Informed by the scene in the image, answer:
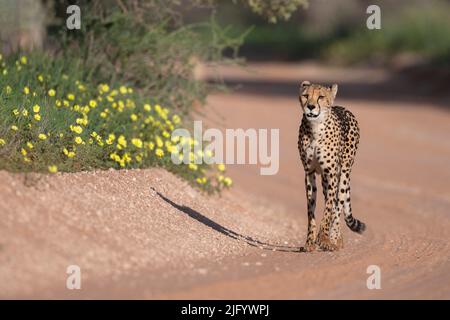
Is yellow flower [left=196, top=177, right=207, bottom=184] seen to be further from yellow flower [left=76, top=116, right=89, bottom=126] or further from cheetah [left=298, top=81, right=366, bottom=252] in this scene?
cheetah [left=298, top=81, right=366, bottom=252]

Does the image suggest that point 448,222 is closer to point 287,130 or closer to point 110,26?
point 110,26

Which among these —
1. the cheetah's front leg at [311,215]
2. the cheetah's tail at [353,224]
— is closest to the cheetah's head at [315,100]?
the cheetah's front leg at [311,215]

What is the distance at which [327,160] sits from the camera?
902 cm

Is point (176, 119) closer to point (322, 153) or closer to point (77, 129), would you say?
point (77, 129)

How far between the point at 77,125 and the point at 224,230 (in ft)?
5.73

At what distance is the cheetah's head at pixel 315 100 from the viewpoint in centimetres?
880

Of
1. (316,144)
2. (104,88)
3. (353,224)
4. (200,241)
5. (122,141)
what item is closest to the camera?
(200,241)

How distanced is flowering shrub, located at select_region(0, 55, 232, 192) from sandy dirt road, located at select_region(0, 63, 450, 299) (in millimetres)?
256

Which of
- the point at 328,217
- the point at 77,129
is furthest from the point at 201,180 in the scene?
the point at 328,217

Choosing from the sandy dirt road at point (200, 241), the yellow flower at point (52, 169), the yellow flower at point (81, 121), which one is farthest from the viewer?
the yellow flower at point (81, 121)

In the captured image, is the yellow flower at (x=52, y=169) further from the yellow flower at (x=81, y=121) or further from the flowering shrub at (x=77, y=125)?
the yellow flower at (x=81, y=121)

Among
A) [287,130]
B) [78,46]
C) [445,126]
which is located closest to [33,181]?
[78,46]

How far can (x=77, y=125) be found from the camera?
9648 mm

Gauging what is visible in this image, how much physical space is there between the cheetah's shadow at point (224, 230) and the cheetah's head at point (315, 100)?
4.16 feet
